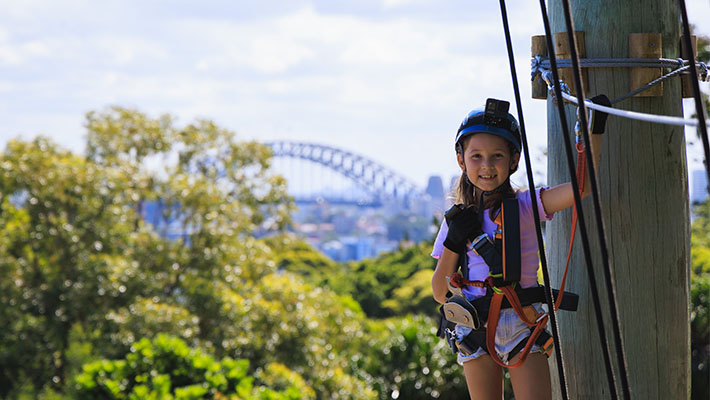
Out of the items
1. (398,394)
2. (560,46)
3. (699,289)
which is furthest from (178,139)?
(560,46)

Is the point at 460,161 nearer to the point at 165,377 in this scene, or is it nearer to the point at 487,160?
the point at 487,160

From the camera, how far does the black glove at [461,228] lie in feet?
7.13

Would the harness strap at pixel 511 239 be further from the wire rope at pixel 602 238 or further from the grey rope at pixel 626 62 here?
the wire rope at pixel 602 238

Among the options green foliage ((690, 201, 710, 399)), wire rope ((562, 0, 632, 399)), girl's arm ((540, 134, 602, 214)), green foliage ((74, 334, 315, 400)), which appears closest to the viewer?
wire rope ((562, 0, 632, 399))

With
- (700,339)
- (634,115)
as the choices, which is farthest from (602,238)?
(700,339)

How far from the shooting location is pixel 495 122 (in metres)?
2.17

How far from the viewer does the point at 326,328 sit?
1185 centimetres

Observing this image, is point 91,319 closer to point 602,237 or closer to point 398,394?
point 398,394

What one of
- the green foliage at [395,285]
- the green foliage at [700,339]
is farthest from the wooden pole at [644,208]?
the green foliage at [395,285]

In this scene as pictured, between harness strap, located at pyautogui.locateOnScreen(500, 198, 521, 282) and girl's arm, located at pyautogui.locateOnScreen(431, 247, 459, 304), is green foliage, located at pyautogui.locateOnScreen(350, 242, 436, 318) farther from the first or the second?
harness strap, located at pyautogui.locateOnScreen(500, 198, 521, 282)

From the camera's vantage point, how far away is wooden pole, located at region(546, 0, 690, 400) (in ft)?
7.33

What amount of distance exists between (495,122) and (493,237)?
1.05ft

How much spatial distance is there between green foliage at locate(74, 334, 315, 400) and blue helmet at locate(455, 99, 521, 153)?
4.37 metres

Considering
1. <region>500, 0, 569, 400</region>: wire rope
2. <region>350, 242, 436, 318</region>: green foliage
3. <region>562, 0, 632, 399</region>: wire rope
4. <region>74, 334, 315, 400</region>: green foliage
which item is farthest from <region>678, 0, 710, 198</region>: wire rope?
Result: <region>350, 242, 436, 318</region>: green foliage
